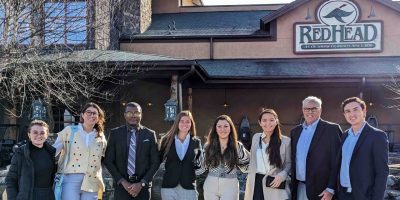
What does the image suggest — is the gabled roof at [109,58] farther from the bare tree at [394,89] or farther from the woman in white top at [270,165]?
the woman in white top at [270,165]

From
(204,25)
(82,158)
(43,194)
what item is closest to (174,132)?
(82,158)

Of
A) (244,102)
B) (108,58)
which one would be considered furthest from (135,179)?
(244,102)

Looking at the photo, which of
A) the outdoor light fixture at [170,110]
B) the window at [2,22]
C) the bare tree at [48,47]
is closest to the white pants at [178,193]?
Result: the bare tree at [48,47]

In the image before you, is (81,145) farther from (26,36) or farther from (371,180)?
(26,36)

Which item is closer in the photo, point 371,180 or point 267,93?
point 371,180

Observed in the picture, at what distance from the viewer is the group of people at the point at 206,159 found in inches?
198

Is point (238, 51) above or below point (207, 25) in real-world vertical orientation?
below

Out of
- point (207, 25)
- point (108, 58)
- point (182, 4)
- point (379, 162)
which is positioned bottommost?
point (379, 162)

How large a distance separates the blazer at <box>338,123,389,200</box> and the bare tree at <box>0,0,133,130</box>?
275 inches

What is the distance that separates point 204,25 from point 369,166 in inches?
569

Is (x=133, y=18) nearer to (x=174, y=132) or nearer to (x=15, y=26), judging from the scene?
(x=15, y=26)

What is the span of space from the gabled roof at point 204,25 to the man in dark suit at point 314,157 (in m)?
11.9

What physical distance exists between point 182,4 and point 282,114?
7449 mm

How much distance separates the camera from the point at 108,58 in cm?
1338
